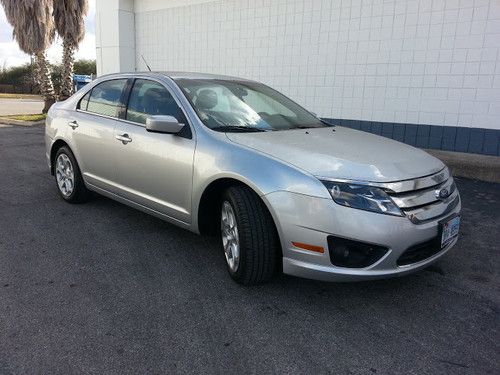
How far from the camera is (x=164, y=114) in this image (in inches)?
158

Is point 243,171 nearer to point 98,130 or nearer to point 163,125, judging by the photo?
point 163,125

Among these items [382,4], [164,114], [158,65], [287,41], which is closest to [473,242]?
[164,114]

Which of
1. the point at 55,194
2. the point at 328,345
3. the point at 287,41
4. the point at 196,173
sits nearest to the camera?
the point at 328,345

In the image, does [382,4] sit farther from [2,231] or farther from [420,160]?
[2,231]

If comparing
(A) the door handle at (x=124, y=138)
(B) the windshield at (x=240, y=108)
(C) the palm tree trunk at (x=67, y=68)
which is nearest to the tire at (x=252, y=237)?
(B) the windshield at (x=240, y=108)

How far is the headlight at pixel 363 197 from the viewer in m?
2.83

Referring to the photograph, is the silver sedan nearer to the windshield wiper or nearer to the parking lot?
the windshield wiper

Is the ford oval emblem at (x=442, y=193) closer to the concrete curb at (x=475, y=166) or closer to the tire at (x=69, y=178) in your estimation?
the tire at (x=69, y=178)

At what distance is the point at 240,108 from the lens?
Answer: 13.0 ft

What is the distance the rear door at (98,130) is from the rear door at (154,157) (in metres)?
0.16

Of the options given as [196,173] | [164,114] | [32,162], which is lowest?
[32,162]

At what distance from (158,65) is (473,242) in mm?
10058

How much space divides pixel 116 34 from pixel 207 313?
37.4 feet

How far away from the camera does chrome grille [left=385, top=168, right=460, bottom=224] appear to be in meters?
2.91
